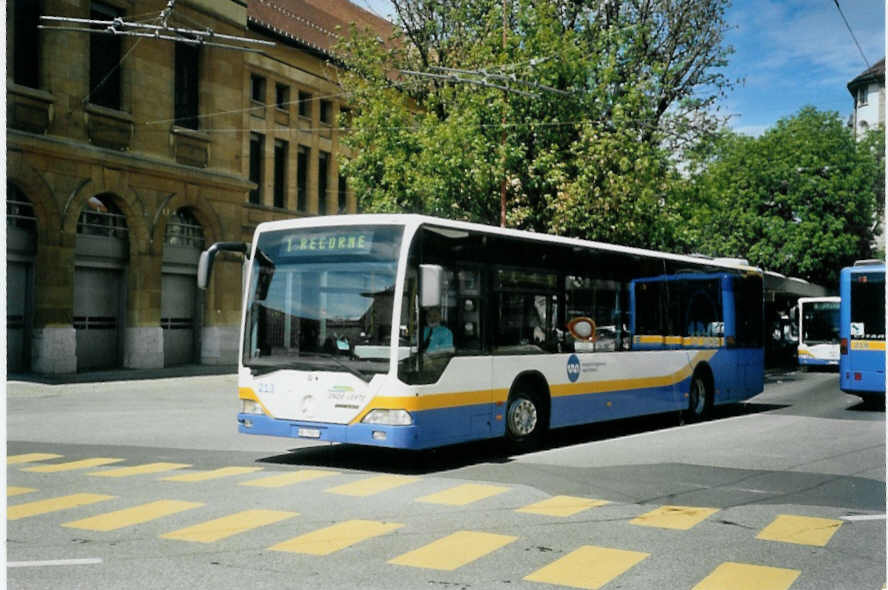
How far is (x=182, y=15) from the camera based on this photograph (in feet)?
102

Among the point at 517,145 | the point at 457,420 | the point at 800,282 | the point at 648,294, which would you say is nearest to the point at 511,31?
the point at 517,145

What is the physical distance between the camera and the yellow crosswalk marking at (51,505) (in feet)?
27.9

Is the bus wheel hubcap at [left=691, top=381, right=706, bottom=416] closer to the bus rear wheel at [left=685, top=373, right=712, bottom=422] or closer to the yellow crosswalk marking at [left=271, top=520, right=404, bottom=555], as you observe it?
the bus rear wheel at [left=685, top=373, right=712, bottom=422]

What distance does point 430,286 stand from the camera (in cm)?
1088

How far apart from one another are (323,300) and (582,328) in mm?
4248

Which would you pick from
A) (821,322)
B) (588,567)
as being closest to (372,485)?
(588,567)

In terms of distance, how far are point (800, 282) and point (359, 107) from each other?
20066mm

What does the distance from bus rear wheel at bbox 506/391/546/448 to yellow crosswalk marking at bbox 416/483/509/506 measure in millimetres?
2595

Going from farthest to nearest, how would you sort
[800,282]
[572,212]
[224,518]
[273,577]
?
[800,282]
[572,212]
[224,518]
[273,577]

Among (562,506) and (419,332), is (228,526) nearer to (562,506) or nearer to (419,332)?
(562,506)

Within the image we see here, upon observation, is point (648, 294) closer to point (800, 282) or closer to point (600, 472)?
point (600, 472)

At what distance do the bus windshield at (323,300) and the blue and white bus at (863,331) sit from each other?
11.1 metres

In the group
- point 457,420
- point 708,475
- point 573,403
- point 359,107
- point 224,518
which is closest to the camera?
point 224,518

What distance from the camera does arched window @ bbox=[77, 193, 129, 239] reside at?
28.5m
